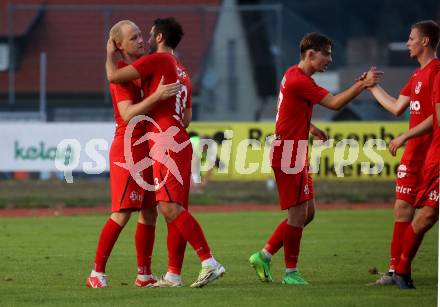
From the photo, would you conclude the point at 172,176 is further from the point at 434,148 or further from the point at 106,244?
the point at 434,148

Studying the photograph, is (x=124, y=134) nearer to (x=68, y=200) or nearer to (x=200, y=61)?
(x=68, y=200)

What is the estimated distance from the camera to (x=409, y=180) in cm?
1050

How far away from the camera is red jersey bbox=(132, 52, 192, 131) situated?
9977 millimetres

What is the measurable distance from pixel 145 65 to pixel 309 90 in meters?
1.54

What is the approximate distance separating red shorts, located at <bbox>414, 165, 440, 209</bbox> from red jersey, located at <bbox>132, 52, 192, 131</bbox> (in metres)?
2.14

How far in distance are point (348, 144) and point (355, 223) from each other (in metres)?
6.57

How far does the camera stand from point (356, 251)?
46.9ft

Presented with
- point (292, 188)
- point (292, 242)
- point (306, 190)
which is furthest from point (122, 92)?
point (292, 242)

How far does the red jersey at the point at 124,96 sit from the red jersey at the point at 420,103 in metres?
2.39

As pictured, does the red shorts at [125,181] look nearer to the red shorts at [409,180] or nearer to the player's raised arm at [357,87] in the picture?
the player's raised arm at [357,87]

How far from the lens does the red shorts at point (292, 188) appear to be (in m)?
10.7

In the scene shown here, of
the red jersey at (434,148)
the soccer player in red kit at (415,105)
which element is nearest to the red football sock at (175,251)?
the soccer player in red kit at (415,105)

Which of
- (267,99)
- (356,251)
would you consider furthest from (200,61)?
(356,251)

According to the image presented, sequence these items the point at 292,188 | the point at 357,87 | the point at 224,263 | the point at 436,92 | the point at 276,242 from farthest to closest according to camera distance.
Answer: the point at 224,263 < the point at 276,242 < the point at 292,188 < the point at 357,87 < the point at 436,92
